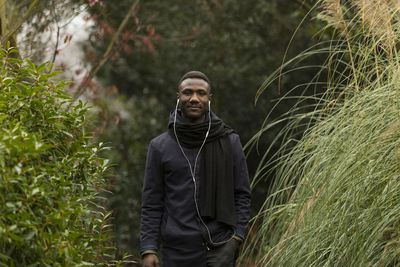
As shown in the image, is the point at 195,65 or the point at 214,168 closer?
the point at 214,168

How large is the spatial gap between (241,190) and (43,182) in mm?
1285

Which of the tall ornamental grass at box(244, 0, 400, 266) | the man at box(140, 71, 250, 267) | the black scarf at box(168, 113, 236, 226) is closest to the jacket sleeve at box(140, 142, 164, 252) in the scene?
the man at box(140, 71, 250, 267)

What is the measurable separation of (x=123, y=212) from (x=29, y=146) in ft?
20.5

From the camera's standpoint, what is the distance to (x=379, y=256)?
3.25 metres

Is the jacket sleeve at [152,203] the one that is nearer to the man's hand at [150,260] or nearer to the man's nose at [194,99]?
the man's hand at [150,260]

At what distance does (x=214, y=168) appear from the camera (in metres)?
3.64

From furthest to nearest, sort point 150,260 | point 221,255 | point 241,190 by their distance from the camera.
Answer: point 241,190
point 150,260
point 221,255

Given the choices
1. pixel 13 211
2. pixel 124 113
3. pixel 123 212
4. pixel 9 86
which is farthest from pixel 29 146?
pixel 124 113

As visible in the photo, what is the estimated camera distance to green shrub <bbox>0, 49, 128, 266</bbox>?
2.60 metres

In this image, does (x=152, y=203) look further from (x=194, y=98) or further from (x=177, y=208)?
(x=194, y=98)

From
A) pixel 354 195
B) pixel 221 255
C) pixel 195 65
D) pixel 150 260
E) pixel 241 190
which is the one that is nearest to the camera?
pixel 354 195

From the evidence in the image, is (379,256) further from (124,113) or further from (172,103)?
(124,113)

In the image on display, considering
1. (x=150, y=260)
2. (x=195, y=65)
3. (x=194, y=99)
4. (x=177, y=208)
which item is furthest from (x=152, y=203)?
(x=195, y=65)

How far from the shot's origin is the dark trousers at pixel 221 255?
354cm
